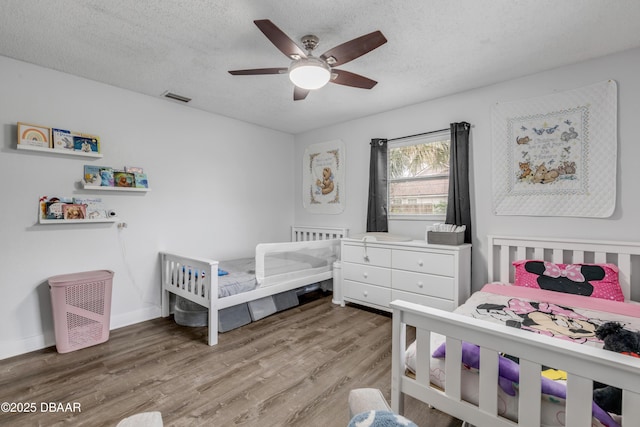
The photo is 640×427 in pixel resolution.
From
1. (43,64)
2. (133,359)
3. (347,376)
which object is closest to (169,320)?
(133,359)

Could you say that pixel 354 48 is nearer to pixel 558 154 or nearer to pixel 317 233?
pixel 558 154

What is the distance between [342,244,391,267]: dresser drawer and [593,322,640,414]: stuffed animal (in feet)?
6.90

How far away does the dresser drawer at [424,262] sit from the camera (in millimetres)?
2684

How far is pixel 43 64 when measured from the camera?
2438 mm

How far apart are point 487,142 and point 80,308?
12.9 ft

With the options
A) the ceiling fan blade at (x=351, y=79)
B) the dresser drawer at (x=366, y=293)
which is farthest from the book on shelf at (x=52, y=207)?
the dresser drawer at (x=366, y=293)

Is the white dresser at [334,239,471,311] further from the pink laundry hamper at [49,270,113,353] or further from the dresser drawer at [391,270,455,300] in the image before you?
the pink laundry hamper at [49,270,113,353]

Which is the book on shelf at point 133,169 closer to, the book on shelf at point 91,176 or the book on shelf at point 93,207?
the book on shelf at point 91,176

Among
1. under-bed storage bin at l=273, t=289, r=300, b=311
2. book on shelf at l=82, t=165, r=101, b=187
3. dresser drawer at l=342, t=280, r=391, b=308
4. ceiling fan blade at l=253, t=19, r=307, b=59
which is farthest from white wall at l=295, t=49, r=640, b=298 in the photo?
book on shelf at l=82, t=165, r=101, b=187

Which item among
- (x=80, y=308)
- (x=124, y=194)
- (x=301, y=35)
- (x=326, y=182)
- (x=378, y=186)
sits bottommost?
(x=80, y=308)

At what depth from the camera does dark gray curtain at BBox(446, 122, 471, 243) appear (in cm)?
295

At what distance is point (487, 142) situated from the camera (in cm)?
288

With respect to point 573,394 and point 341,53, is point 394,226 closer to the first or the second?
point 341,53

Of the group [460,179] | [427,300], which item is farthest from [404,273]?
[460,179]
